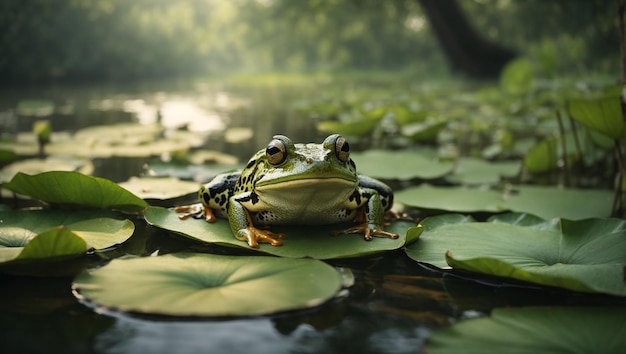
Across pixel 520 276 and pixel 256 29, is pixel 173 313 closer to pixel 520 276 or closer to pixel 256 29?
pixel 520 276

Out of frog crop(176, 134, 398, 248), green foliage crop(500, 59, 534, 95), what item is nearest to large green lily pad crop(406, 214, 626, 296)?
frog crop(176, 134, 398, 248)

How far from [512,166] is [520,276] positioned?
A: 2273mm

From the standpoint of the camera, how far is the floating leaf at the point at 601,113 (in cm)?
192

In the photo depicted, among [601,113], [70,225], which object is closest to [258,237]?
[70,225]

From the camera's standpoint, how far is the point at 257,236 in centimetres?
167

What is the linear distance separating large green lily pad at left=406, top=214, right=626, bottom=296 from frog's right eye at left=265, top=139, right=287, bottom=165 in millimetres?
497

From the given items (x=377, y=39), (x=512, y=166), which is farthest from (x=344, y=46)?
(x=512, y=166)

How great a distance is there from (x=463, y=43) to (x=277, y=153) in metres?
14.9

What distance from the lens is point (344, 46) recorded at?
3644cm

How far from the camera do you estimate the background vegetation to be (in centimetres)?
1188

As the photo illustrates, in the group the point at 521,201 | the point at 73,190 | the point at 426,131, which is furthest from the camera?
the point at 426,131

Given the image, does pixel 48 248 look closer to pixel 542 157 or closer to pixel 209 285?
pixel 209 285

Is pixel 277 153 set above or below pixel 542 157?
above

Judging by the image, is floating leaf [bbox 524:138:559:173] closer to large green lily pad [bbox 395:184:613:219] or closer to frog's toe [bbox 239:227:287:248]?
large green lily pad [bbox 395:184:613:219]
